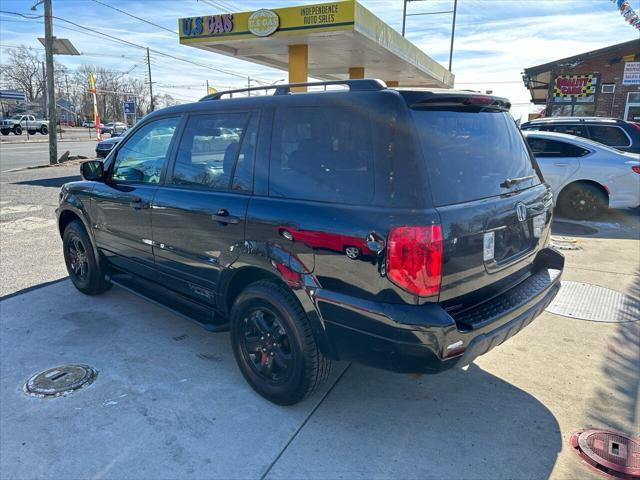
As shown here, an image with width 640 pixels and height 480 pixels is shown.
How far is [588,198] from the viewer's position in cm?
826

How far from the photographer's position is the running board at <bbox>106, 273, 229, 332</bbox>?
332 centimetres

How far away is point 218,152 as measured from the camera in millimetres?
3209

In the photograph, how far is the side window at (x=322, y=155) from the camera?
7.82ft

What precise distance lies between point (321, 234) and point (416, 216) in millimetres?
524

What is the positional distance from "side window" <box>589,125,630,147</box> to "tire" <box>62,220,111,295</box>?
9.51 meters

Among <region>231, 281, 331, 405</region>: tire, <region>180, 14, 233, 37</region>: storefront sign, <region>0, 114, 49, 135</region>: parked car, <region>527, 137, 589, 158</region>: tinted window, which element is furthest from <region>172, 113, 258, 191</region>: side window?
<region>0, 114, 49, 135</region>: parked car

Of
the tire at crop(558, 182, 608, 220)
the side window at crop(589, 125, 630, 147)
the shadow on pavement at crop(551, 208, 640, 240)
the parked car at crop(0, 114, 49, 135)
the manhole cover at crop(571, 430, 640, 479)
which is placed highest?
the parked car at crop(0, 114, 49, 135)

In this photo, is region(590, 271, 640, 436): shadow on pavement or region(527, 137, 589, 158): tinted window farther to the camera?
region(527, 137, 589, 158): tinted window

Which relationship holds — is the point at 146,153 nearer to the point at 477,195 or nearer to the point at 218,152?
the point at 218,152

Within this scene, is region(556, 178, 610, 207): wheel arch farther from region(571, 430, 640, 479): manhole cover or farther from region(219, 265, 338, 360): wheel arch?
region(219, 265, 338, 360): wheel arch

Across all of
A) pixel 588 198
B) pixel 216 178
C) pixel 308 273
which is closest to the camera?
pixel 308 273

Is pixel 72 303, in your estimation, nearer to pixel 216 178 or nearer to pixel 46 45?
pixel 216 178

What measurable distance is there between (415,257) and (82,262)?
151 inches

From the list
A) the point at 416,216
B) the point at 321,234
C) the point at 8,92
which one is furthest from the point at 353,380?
the point at 8,92
